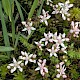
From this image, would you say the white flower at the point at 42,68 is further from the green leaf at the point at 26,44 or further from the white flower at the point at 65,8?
the white flower at the point at 65,8

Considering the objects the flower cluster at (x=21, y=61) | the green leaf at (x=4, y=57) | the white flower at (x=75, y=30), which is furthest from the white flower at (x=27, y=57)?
the white flower at (x=75, y=30)

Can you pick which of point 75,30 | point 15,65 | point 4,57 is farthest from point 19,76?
point 75,30

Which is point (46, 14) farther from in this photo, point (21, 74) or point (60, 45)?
point (21, 74)

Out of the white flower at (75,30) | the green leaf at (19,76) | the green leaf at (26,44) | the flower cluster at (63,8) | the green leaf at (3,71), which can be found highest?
the flower cluster at (63,8)

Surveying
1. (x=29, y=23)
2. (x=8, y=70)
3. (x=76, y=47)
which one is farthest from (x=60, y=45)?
(x=8, y=70)

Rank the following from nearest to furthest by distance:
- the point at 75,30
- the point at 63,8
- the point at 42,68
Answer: the point at 42,68
the point at 75,30
the point at 63,8

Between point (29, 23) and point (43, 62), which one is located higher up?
point (29, 23)

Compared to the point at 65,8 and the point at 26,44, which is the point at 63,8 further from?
the point at 26,44

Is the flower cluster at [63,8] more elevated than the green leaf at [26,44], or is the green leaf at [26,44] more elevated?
the flower cluster at [63,8]

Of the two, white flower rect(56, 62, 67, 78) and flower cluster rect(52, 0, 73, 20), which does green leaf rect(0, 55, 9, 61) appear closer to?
white flower rect(56, 62, 67, 78)

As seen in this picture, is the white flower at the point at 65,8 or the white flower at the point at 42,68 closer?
the white flower at the point at 42,68

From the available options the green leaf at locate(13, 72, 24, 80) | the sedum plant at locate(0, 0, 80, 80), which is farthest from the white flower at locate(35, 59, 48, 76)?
the green leaf at locate(13, 72, 24, 80)
